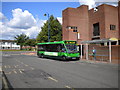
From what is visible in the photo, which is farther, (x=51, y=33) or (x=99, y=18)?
(x=51, y=33)

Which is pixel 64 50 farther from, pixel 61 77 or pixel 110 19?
pixel 110 19

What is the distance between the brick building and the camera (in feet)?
96.0

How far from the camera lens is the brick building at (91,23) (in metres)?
29.2

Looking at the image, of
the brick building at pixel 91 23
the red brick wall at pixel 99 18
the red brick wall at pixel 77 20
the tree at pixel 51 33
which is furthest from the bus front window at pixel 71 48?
the tree at pixel 51 33

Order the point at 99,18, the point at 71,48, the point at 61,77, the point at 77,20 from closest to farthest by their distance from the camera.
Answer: the point at 61,77 → the point at 71,48 → the point at 99,18 → the point at 77,20

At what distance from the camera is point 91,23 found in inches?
1294

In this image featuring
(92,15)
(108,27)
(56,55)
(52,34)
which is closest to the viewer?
(56,55)

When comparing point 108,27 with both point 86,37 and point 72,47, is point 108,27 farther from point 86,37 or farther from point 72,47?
point 72,47

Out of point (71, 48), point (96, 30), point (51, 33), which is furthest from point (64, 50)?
point (51, 33)

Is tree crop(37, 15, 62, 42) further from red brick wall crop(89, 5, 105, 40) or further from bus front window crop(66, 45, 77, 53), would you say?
bus front window crop(66, 45, 77, 53)

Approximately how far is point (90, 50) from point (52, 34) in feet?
92.3

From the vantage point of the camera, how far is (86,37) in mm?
35156

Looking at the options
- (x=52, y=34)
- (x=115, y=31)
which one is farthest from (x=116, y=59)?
(x=52, y=34)

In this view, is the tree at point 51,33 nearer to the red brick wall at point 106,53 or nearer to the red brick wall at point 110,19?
the red brick wall at point 110,19
